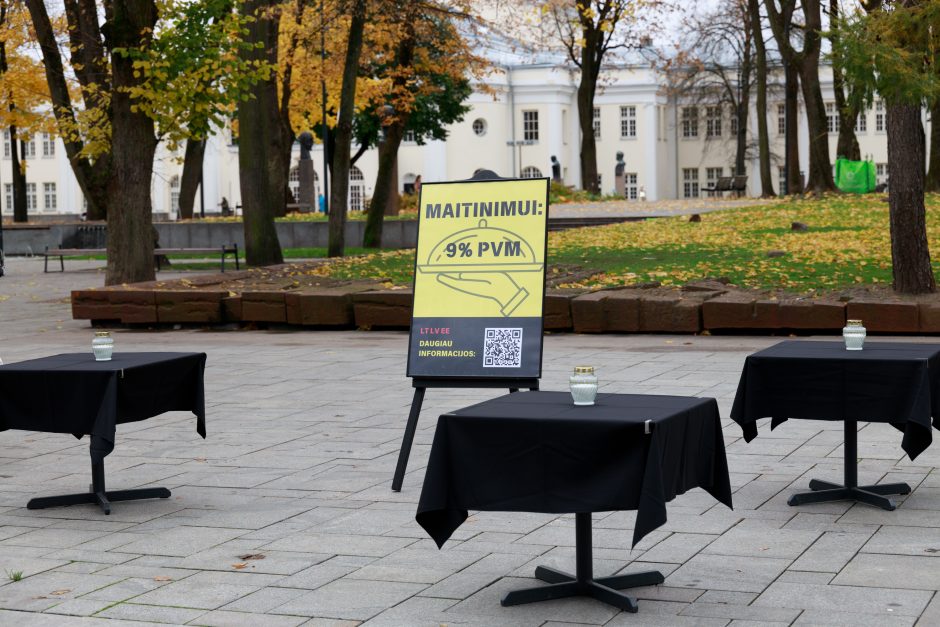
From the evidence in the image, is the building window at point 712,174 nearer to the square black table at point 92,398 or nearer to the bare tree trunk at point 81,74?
→ the bare tree trunk at point 81,74

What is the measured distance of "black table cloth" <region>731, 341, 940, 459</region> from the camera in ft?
23.0

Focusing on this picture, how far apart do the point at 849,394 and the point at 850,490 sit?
51 cm

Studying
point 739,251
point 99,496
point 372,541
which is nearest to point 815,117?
point 739,251

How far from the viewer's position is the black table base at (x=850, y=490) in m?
7.14

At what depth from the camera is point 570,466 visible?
207 inches

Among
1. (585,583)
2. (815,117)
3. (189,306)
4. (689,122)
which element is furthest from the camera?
(689,122)

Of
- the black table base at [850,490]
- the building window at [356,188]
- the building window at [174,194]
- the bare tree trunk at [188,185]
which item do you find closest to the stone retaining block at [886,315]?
the black table base at [850,490]

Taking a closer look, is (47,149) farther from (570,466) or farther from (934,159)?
(570,466)

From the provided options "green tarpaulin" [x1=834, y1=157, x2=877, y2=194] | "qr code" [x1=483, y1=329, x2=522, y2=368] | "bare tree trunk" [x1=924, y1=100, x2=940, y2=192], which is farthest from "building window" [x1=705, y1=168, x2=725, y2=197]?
"qr code" [x1=483, y1=329, x2=522, y2=368]

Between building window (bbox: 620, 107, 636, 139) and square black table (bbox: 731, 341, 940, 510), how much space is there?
76012 millimetres

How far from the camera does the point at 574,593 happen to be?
5.57 meters

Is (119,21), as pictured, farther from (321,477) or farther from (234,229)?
(234,229)

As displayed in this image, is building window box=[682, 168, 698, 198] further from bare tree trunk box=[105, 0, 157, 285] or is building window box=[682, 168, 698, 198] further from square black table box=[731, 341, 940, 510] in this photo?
square black table box=[731, 341, 940, 510]

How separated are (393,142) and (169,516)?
25.0 m
